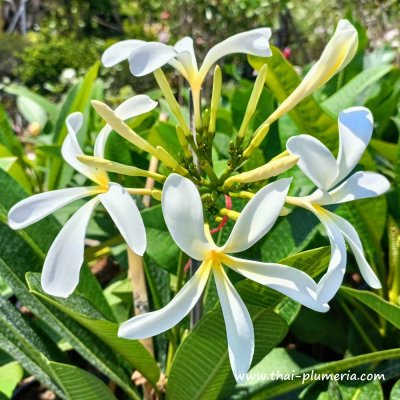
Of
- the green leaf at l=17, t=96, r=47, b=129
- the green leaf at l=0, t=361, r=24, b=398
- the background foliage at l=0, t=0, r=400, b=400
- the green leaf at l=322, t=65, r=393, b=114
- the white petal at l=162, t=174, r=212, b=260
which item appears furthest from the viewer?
the green leaf at l=17, t=96, r=47, b=129

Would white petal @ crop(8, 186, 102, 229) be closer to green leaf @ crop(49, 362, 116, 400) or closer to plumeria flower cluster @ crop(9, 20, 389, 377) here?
plumeria flower cluster @ crop(9, 20, 389, 377)

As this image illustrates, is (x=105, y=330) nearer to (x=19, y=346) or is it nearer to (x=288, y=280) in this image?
(x=19, y=346)

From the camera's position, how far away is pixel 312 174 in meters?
0.53

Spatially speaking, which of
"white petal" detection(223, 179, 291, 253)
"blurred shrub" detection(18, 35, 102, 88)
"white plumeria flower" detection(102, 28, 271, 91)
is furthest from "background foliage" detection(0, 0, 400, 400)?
"blurred shrub" detection(18, 35, 102, 88)

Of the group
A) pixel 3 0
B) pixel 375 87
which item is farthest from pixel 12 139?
pixel 3 0

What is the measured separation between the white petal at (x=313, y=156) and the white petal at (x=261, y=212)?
0.12ft

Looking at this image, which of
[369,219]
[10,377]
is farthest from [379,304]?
[10,377]

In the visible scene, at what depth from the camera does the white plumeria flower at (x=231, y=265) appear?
1.59 ft

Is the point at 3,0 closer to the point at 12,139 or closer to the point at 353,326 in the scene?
the point at 12,139

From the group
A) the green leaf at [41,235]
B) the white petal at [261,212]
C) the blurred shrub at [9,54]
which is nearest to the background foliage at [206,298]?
the green leaf at [41,235]

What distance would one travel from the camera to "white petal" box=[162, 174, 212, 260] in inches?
18.8

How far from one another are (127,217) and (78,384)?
0.28 m

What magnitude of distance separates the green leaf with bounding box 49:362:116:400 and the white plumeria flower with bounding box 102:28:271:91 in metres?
0.37

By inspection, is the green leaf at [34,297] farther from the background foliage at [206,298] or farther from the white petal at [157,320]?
the white petal at [157,320]
